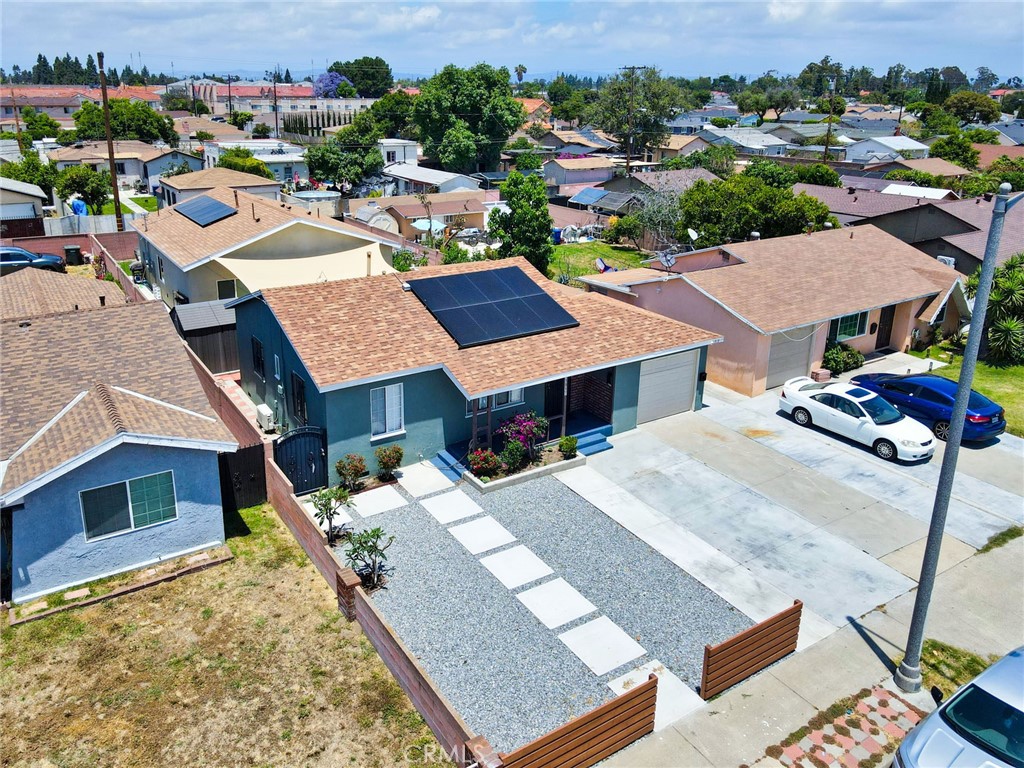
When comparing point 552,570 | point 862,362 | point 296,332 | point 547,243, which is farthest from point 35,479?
point 547,243

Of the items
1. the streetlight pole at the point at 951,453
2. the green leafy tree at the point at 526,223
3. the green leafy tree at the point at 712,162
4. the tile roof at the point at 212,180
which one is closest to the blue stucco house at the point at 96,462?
the streetlight pole at the point at 951,453

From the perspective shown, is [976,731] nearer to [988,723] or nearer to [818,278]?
[988,723]

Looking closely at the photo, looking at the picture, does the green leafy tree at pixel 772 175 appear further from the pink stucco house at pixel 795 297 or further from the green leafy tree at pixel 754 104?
the green leafy tree at pixel 754 104

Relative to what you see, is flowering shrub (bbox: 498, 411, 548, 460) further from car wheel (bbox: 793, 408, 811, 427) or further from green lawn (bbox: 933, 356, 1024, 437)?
green lawn (bbox: 933, 356, 1024, 437)

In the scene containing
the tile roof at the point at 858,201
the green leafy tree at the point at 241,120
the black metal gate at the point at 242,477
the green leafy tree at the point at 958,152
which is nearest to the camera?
the black metal gate at the point at 242,477

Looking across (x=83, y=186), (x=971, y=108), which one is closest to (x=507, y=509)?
(x=83, y=186)

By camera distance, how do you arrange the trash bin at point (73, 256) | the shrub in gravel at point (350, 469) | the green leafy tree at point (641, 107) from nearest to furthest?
the shrub in gravel at point (350, 469) → the trash bin at point (73, 256) → the green leafy tree at point (641, 107)
